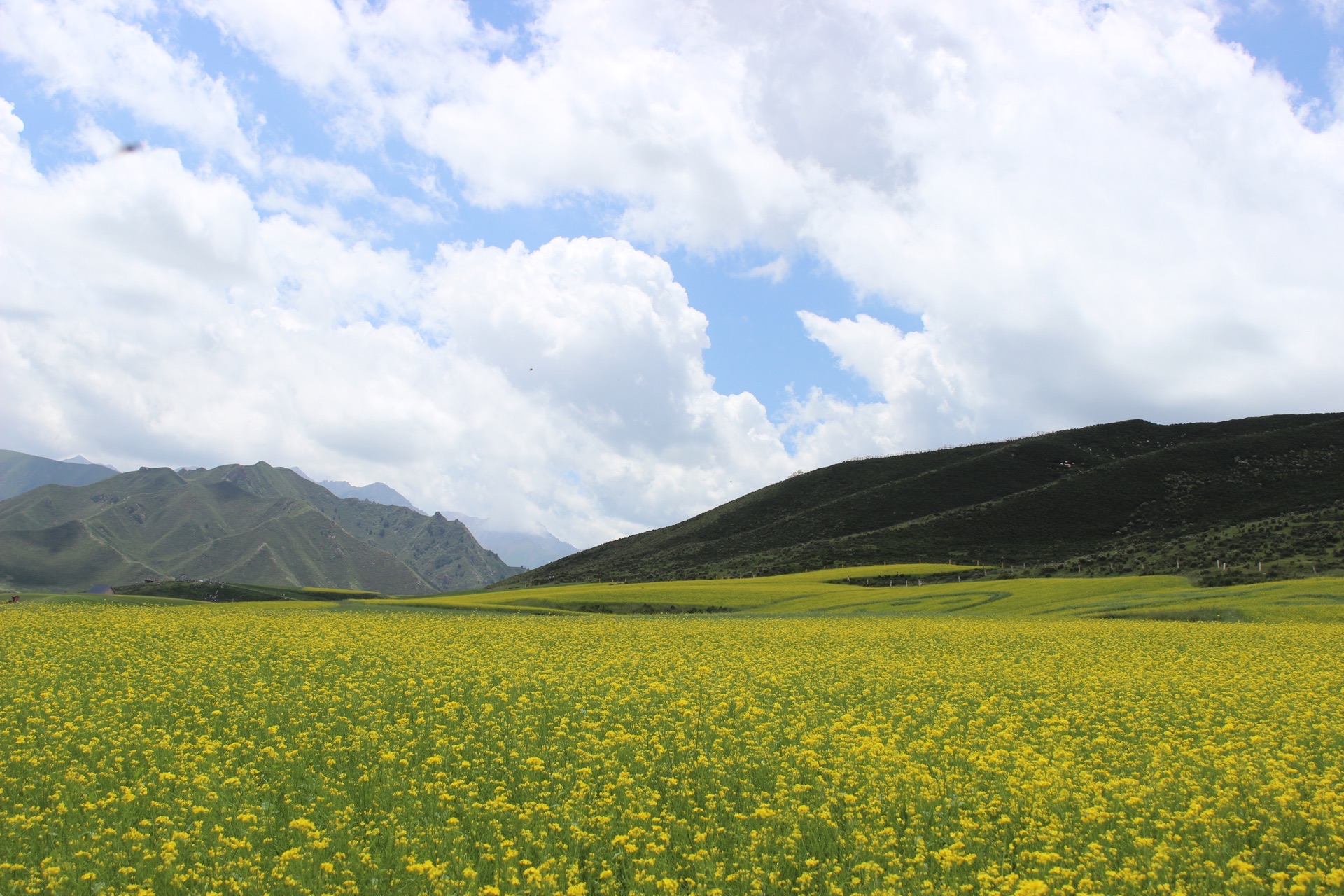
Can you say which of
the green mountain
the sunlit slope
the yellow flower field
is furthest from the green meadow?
the yellow flower field

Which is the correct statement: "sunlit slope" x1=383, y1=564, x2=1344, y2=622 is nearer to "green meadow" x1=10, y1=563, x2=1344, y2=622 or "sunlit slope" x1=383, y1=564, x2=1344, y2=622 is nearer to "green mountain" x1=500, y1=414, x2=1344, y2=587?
"green meadow" x1=10, y1=563, x2=1344, y2=622

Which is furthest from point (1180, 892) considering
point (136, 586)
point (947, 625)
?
point (136, 586)

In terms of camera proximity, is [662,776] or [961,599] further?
[961,599]

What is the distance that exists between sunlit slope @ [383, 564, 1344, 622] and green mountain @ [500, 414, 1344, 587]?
15335 mm

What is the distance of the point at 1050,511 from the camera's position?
11019 centimetres

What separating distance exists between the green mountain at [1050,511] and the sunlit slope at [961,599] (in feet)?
50.3

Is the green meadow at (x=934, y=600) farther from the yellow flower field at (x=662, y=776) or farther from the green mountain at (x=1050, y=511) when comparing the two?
the yellow flower field at (x=662, y=776)

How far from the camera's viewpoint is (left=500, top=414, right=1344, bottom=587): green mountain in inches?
3034

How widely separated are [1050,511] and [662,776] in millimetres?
112868

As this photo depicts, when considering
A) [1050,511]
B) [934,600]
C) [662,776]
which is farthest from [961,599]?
[1050,511]

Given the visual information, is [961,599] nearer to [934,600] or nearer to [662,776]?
[934,600]

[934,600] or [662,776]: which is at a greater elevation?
[662,776]

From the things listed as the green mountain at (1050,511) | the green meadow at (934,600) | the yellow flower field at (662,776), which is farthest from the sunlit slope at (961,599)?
the yellow flower field at (662,776)

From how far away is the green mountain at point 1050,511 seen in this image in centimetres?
7706
